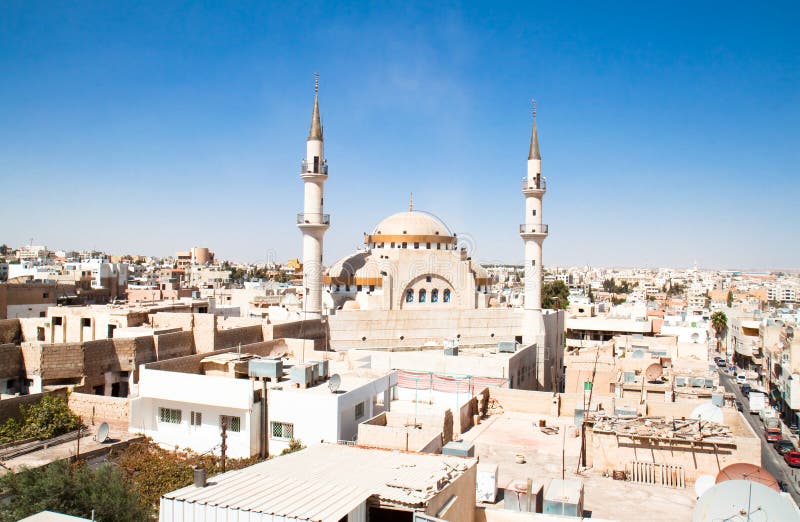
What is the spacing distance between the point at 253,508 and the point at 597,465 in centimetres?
733

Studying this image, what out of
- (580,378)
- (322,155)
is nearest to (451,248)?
(322,155)

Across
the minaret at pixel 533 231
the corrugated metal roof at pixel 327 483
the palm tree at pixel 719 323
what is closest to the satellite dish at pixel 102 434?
the corrugated metal roof at pixel 327 483

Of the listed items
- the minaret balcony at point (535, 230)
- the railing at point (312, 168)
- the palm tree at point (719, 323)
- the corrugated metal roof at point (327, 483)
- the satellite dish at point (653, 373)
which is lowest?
the palm tree at point (719, 323)

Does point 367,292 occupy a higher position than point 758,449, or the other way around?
point 367,292

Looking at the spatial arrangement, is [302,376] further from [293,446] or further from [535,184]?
[535,184]

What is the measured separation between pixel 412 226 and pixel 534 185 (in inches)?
252

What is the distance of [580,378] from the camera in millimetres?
20844

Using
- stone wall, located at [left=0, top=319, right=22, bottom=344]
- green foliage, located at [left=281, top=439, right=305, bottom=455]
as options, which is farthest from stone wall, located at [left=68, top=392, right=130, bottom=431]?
stone wall, located at [left=0, top=319, right=22, bottom=344]

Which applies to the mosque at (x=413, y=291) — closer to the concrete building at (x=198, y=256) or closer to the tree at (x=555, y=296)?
the tree at (x=555, y=296)

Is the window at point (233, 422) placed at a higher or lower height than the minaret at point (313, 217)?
lower

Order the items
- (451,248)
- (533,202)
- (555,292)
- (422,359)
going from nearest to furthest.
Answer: (422,359) < (533,202) < (451,248) < (555,292)

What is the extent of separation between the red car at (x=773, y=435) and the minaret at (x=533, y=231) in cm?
937

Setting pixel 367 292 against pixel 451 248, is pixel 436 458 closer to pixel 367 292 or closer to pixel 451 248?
pixel 367 292

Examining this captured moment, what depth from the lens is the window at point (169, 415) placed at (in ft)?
48.2
